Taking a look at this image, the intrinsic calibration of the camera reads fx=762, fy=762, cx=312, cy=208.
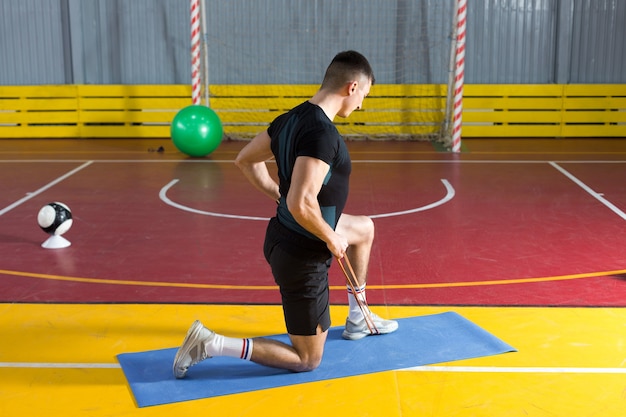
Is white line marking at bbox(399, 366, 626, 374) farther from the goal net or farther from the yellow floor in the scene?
the goal net

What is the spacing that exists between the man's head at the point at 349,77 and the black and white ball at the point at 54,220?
170 inches

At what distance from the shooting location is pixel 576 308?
5.91 m

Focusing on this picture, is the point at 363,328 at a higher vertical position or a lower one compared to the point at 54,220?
lower

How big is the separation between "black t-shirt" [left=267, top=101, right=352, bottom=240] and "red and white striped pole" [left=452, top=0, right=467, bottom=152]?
9.69m

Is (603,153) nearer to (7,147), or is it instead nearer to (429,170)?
(429,170)

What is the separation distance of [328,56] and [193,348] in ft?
40.6

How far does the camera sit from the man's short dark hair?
443 centimetres

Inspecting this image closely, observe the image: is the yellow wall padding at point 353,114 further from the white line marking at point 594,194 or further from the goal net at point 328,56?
the white line marking at point 594,194

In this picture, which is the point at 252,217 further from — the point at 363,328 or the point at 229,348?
the point at 229,348

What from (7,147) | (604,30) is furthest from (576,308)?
(7,147)

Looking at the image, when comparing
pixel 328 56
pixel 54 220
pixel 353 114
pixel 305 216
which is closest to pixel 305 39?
pixel 328 56

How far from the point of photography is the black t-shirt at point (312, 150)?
4.25m

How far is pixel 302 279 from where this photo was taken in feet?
15.1

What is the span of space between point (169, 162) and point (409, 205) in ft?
17.1
